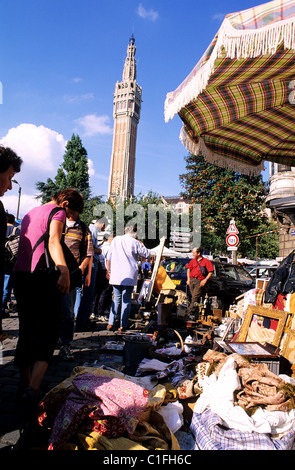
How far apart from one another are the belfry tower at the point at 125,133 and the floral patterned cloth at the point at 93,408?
316 ft

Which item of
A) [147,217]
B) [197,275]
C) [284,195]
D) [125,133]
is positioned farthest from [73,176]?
[125,133]

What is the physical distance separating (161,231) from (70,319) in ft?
104

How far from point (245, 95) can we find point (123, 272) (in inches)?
145

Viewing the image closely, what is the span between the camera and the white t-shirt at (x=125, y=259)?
19.5 ft

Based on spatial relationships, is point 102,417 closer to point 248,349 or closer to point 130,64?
point 248,349

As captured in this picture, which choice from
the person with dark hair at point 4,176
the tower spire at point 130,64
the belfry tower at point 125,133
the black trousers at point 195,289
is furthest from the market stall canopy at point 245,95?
the tower spire at point 130,64

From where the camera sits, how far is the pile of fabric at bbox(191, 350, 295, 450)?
6.91ft

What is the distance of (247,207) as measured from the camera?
1905cm

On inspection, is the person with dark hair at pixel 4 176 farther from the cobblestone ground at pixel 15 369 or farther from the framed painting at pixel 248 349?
the framed painting at pixel 248 349

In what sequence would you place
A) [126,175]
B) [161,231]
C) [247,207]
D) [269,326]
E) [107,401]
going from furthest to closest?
[126,175] → [161,231] → [247,207] → [269,326] → [107,401]

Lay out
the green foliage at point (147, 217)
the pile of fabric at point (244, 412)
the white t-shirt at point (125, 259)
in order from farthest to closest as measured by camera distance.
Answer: the green foliage at point (147, 217) < the white t-shirt at point (125, 259) < the pile of fabric at point (244, 412)

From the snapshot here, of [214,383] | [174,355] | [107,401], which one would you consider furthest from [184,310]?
[107,401]

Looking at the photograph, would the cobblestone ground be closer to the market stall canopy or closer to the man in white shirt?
the man in white shirt

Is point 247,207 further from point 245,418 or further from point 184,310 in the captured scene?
point 245,418
